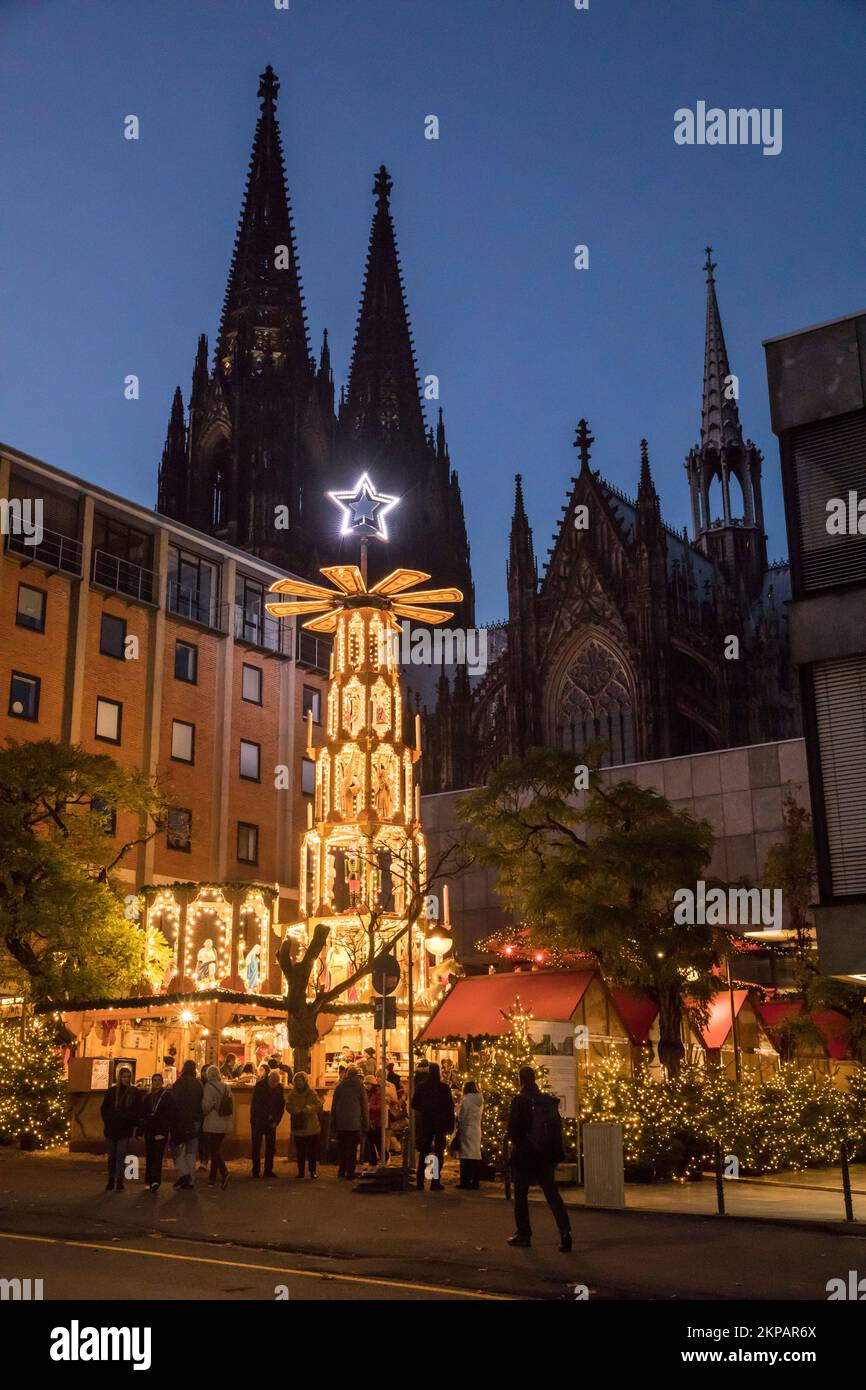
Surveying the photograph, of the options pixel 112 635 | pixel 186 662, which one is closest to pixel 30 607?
pixel 112 635

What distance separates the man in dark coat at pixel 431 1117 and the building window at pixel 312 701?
32567mm

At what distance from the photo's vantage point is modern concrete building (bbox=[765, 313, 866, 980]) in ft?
54.2

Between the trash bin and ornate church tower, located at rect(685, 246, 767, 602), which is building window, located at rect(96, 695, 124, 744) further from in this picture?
ornate church tower, located at rect(685, 246, 767, 602)

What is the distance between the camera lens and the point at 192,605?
48.3 meters

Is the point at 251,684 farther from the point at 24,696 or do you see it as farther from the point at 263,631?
the point at 24,696

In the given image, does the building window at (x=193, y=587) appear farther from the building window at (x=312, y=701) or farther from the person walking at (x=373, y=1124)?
the person walking at (x=373, y=1124)

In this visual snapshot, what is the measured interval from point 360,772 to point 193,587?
1968 centimetres

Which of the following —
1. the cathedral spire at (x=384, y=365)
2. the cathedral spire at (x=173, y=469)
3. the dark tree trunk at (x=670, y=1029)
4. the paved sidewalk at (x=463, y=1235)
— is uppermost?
the cathedral spire at (x=384, y=365)

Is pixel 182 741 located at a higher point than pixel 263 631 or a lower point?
lower

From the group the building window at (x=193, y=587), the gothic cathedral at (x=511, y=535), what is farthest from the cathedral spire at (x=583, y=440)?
the building window at (x=193, y=587)

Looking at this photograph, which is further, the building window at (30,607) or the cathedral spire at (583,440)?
the cathedral spire at (583,440)

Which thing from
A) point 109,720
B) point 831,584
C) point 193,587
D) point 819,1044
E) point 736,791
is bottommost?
point 819,1044

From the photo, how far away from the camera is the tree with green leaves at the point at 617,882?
79.8 feet

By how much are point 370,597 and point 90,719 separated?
588 inches
